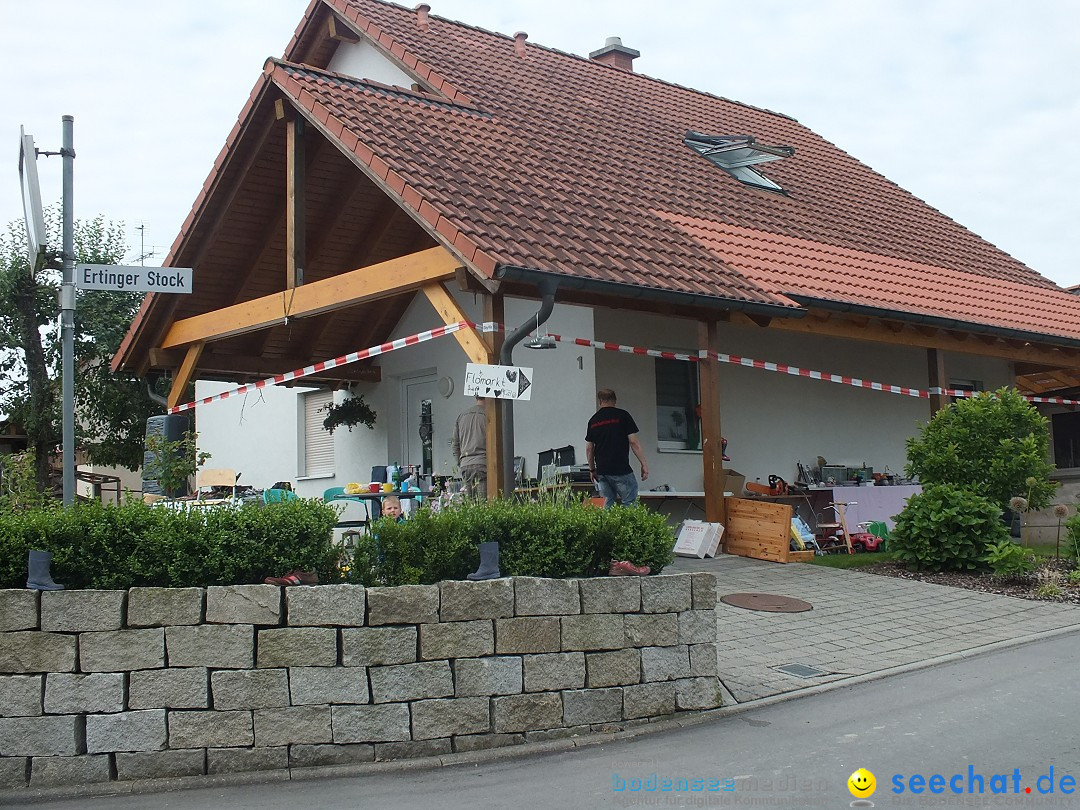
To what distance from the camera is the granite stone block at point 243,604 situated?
19.4 ft

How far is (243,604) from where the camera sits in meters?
5.93

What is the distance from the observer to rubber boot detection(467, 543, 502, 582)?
6.39 meters

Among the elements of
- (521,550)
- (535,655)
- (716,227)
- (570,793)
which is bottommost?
(570,793)

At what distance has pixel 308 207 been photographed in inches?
524

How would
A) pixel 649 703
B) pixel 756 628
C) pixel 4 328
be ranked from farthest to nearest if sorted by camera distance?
pixel 4 328, pixel 756 628, pixel 649 703

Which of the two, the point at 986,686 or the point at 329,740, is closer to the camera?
the point at 329,740

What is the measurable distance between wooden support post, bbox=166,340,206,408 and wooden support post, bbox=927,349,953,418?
8758 millimetres

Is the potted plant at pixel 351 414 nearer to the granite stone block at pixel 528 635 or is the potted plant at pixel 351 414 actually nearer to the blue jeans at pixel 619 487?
the blue jeans at pixel 619 487

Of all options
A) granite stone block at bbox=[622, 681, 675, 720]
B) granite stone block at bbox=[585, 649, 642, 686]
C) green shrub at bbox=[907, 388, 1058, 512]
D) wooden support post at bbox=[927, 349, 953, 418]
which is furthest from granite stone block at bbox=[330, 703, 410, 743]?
wooden support post at bbox=[927, 349, 953, 418]

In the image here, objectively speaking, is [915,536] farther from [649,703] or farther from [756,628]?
[649,703]

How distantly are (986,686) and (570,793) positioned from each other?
9.78 ft

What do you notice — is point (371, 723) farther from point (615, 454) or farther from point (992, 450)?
point (992, 450)

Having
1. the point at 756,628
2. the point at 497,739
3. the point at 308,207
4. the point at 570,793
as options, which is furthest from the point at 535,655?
the point at 308,207

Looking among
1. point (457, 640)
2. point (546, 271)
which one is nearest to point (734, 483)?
point (546, 271)
